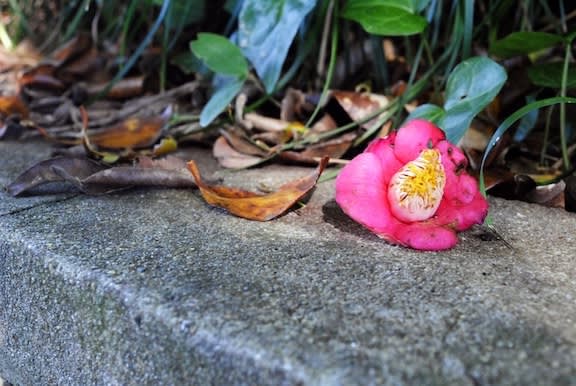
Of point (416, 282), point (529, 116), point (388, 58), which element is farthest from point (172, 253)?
point (388, 58)

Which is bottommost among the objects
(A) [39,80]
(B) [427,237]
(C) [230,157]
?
(A) [39,80]

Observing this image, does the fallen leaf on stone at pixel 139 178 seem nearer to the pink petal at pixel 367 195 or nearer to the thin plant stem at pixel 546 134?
the pink petal at pixel 367 195

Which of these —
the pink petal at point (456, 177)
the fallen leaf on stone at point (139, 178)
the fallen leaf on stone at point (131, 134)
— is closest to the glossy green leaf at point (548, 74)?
the pink petal at point (456, 177)

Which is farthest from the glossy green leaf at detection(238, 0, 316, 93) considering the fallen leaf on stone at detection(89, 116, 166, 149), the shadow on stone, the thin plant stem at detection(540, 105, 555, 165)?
the thin plant stem at detection(540, 105, 555, 165)

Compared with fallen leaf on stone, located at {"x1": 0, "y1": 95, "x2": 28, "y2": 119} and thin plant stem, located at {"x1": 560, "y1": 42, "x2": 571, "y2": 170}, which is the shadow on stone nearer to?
thin plant stem, located at {"x1": 560, "y1": 42, "x2": 571, "y2": 170}

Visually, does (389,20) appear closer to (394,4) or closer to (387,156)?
(394,4)

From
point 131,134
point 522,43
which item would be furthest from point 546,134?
point 131,134

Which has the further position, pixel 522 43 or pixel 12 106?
pixel 12 106
